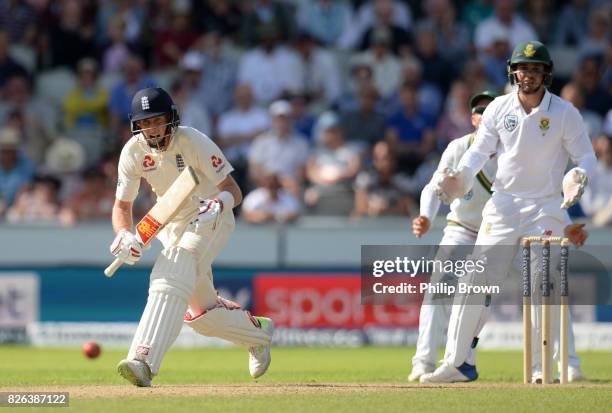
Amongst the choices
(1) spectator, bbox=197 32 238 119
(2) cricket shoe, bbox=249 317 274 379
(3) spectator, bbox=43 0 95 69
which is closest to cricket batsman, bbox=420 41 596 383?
(2) cricket shoe, bbox=249 317 274 379

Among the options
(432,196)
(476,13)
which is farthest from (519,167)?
(476,13)

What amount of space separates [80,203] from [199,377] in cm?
487

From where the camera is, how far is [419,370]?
27.1 feet

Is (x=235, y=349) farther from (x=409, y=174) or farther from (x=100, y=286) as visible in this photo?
(x=409, y=174)

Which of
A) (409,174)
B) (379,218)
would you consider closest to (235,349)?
(379,218)

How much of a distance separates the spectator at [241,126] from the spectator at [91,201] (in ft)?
4.83

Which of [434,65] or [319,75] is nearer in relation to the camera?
[434,65]

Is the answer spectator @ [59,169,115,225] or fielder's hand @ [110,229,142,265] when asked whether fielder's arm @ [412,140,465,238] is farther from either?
spectator @ [59,169,115,225]

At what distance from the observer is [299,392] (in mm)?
7051

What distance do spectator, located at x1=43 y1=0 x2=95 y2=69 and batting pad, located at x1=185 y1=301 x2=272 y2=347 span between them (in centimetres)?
806

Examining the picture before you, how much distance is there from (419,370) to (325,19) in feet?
25.4

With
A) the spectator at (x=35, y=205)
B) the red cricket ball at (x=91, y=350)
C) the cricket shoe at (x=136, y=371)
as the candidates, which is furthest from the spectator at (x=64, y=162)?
the cricket shoe at (x=136, y=371)

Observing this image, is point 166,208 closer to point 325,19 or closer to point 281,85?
point 281,85

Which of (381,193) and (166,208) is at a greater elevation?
(381,193)
